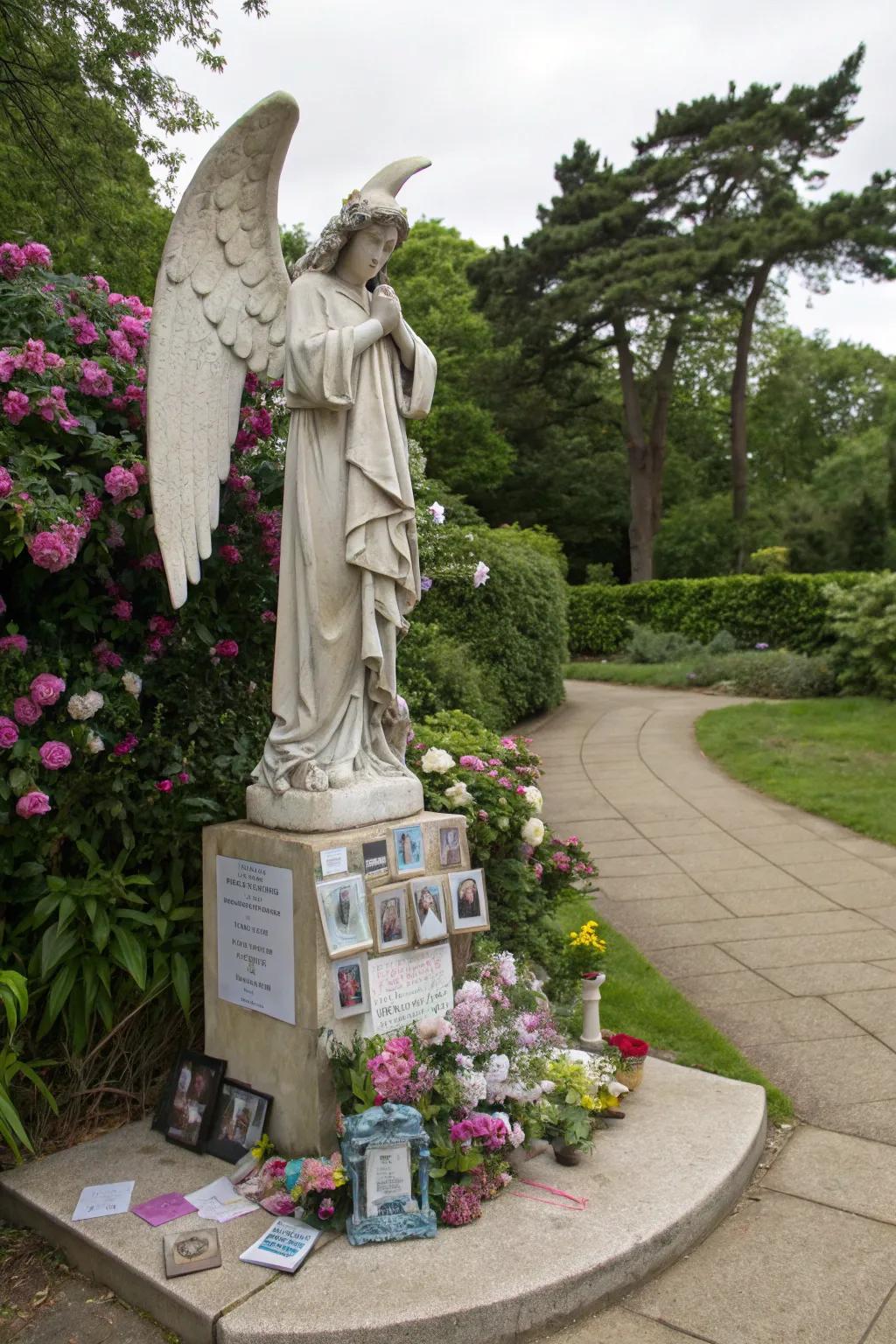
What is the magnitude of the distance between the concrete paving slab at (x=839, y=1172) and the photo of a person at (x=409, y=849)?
4.86 feet

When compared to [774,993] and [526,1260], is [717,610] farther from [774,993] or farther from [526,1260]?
[526,1260]

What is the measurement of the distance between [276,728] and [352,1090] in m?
1.16

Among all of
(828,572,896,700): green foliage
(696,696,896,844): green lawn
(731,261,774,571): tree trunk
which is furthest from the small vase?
(731,261,774,571): tree trunk

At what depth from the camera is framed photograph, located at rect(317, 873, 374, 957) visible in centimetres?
308

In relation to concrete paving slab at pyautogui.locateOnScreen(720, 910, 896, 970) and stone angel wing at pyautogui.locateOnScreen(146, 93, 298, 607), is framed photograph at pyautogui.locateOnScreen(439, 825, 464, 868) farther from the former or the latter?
concrete paving slab at pyautogui.locateOnScreen(720, 910, 896, 970)

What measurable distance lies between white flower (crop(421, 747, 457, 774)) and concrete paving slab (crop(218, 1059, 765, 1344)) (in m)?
1.62

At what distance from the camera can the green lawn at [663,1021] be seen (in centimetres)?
393

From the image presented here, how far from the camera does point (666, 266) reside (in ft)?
66.3

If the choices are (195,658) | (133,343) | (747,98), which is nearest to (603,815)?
(195,658)

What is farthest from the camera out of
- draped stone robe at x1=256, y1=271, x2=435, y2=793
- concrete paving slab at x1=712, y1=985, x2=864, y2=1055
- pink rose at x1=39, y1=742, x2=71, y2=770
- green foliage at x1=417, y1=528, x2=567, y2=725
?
green foliage at x1=417, y1=528, x2=567, y2=725

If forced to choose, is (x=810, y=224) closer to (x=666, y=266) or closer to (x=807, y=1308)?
(x=666, y=266)

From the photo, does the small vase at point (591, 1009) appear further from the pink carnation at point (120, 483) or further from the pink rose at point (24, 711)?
the pink carnation at point (120, 483)

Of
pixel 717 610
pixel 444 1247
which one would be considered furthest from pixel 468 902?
pixel 717 610

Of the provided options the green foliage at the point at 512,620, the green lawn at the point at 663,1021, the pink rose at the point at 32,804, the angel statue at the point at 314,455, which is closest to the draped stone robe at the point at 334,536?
the angel statue at the point at 314,455
